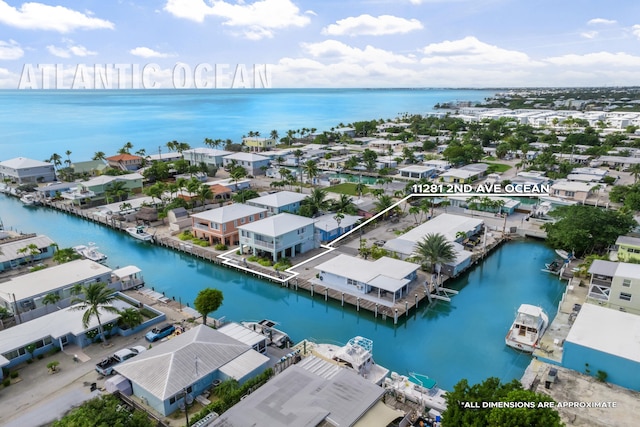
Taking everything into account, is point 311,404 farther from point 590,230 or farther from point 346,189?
point 346,189

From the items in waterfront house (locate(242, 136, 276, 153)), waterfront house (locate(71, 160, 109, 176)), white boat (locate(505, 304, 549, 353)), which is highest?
waterfront house (locate(242, 136, 276, 153))

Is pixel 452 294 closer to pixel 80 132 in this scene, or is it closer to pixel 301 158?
pixel 301 158

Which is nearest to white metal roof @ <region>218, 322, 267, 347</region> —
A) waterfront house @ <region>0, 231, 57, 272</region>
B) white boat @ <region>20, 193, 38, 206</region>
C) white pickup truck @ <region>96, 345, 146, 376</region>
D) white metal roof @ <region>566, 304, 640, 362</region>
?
white pickup truck @ <region>96, 345, 146, 376</region>

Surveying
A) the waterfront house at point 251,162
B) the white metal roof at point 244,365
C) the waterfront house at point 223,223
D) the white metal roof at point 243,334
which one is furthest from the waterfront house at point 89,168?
the white metal roof at point 244,365

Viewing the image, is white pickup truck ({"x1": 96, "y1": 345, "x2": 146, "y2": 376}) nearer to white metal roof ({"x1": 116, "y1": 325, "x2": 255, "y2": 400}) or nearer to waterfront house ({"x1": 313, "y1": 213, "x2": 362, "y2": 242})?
white metal roof ({"x1": 116, "y1": 325, "x2": 255, "y2": 400})

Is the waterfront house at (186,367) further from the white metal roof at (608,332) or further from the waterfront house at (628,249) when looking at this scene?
the waterfront house at (628,249)

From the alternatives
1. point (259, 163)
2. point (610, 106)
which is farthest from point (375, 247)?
point (610, 106)
